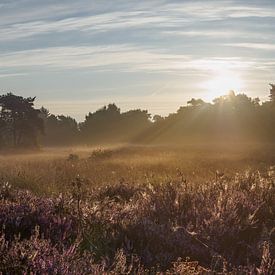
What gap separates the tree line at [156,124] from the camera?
52875 millimetres

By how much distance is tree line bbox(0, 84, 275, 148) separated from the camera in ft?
173

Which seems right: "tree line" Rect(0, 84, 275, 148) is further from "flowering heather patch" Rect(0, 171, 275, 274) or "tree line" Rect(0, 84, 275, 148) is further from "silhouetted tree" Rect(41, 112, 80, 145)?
"flowering heather patch" Rect(0, 171, 275, 274)

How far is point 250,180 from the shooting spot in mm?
7523

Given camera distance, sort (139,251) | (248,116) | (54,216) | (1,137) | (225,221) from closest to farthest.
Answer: (139,251) < (225,221) < (54,216) < (1,137) < (248,116)

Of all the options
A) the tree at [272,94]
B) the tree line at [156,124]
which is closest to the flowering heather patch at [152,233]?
the tree line at [156,124]

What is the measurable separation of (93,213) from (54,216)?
46 centimetres

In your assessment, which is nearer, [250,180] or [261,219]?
[261,219]

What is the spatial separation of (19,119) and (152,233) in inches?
1940

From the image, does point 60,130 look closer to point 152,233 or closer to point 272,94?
point 272,94

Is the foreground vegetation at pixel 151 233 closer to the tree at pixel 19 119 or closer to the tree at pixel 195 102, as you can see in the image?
the tree at pixel 19 119

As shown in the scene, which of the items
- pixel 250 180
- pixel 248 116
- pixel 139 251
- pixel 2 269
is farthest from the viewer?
pixel 248 116

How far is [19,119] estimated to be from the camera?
52500mm

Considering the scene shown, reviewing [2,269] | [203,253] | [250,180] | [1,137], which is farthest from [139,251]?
[1,137]

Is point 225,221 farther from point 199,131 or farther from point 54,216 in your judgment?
point 199,131
